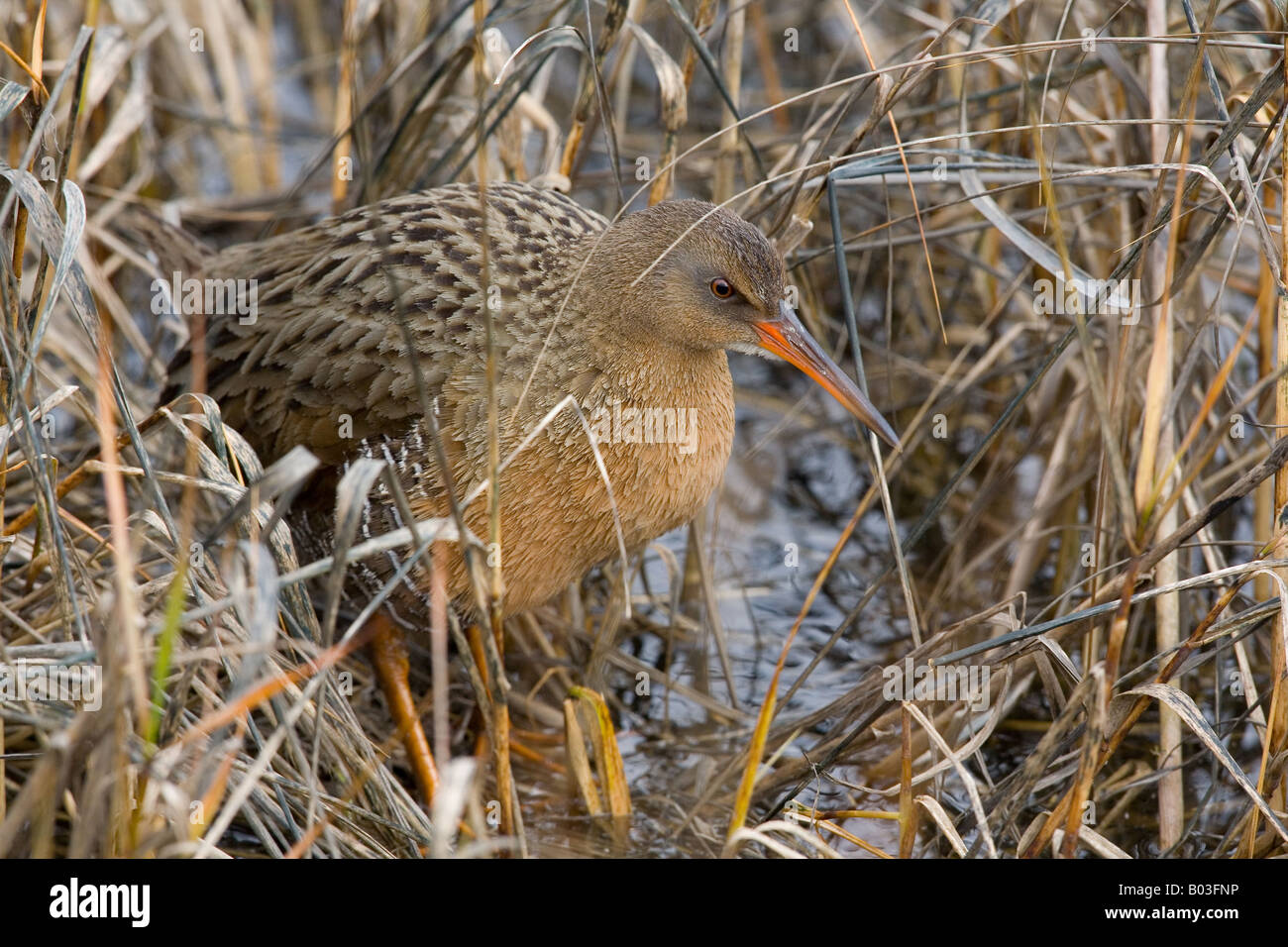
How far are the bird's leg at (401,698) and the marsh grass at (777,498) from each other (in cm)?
14

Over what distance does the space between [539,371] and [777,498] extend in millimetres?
1701

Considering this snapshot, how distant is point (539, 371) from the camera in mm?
3141

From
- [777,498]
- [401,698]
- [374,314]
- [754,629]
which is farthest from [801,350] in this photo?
[777,498]

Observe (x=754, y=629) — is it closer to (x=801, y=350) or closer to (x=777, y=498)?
(x=777, y=498)

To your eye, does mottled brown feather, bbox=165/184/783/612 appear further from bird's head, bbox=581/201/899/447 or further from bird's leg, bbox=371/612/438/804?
bird's leg, bbox=371/612/438/804

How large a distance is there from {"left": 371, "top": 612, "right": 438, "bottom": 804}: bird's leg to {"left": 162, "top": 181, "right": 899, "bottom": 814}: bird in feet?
0.72

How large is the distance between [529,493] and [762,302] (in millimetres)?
668

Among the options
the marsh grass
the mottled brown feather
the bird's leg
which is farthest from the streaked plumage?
the bird's leg

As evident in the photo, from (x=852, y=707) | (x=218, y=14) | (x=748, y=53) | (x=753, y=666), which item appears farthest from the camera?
(x=748, y=53)

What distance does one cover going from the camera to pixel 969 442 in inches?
185

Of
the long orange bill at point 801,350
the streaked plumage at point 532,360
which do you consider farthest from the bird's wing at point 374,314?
the long orange bill at point 801,350

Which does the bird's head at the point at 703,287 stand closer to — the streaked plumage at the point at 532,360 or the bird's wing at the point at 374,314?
the streaked plumage at the point at 532,360

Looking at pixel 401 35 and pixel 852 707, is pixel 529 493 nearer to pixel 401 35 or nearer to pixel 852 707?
pixel 852 707
